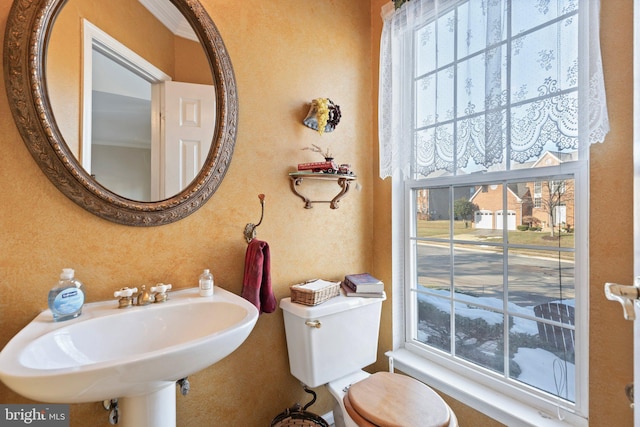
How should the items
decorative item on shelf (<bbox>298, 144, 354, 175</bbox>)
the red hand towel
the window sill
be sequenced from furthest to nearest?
1. decorative item on shelf (<bbox>298, 144, 354, 175</bbox>)
2. the red hand towel
3. the window sill

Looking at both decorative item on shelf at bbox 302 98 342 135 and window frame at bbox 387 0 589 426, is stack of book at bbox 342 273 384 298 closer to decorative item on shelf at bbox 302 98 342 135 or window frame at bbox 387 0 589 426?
window frame at bbox 387 0 589 426

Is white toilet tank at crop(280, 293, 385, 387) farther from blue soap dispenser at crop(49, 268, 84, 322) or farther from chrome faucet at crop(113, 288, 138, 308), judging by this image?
blue soap dispenser at crop(49, 268, 84, 322)

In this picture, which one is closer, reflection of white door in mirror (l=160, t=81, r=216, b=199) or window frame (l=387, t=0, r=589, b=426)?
window frame (l=387, t=0, r=589, b=426)

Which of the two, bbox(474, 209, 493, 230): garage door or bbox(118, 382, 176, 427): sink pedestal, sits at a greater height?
bbox(474, 209, 493, 230): garage door

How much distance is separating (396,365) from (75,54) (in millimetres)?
2060

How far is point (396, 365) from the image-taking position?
1.67 metres

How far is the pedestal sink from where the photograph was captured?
627 mm

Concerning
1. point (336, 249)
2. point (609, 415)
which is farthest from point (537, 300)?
point (336, 249)

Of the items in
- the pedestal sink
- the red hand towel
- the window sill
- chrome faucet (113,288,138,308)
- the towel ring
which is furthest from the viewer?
the towel ring

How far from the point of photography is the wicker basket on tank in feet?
4.45

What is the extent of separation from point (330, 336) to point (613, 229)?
1.17 metres

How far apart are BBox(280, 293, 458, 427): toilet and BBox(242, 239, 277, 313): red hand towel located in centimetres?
13

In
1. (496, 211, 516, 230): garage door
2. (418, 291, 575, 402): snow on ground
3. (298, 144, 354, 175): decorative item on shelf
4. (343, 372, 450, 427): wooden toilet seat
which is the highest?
(298, 144, 354, 175): decorative item on shelf

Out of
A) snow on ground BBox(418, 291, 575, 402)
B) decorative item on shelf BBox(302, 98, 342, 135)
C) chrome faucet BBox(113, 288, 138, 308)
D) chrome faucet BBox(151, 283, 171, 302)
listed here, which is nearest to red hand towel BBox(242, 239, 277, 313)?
chrome faucet BBox(151, 283, 171, 302)
